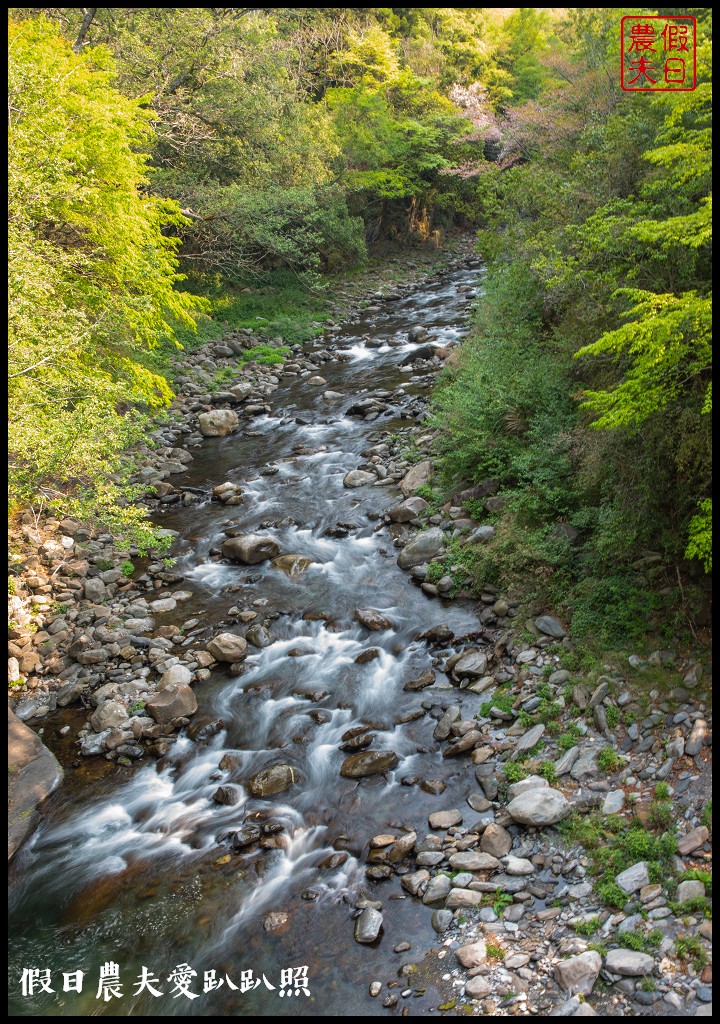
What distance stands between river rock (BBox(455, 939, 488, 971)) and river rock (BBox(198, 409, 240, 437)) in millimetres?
13085

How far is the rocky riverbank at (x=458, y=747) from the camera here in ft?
15.1

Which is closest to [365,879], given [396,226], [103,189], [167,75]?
[103,189]

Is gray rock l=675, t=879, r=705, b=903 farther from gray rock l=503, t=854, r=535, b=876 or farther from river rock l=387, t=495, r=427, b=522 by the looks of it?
river rock l=387, t=495, r=427, b=522

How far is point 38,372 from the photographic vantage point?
8211mm

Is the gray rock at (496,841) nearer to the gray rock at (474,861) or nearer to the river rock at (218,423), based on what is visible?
the gray rock at (474,861)

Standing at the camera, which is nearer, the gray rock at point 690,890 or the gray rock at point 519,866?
the gray rock at point 690,890

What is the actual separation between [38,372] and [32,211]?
7.70 ft

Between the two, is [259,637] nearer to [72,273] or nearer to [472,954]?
[472,954]

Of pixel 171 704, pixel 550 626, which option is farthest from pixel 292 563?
pixel 550 626

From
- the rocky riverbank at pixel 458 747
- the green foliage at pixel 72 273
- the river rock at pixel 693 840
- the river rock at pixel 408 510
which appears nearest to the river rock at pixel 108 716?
the rocky riverbank at pixel 458 747

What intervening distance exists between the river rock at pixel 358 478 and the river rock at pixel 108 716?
6.41 meters

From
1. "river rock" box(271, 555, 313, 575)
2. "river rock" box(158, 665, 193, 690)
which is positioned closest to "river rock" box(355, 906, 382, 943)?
"river rock" box(158, 665, 193, 690)

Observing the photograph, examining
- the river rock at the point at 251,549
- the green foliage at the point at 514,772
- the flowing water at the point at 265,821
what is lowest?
the flowing water at the point at 265,821

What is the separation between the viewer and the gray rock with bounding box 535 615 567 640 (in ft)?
24.2
